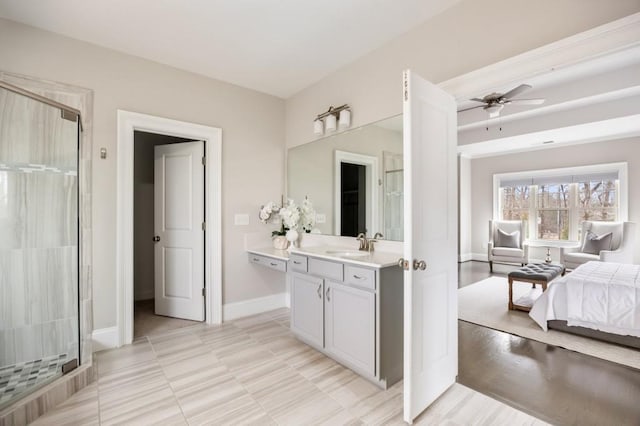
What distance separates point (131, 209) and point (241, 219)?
114 cm

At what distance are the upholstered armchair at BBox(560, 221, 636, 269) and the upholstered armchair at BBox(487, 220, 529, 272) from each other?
69cm

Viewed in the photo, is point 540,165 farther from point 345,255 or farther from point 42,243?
point 42,243

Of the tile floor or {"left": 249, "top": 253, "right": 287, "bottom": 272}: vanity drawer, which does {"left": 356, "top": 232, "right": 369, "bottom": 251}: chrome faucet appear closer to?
{"left": 249, "top": 253, "right": 287, "bottom": 272}: vanity drawer

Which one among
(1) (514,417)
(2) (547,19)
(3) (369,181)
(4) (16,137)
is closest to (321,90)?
(3) (369,181)

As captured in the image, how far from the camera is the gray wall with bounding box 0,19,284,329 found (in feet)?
8.32

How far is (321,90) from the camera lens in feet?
11.3

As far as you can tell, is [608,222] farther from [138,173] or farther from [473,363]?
[138,173]

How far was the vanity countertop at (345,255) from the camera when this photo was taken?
7.16 feet

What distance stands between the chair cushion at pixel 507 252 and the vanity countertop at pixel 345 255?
475 cm

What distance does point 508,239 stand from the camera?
6.54 meters

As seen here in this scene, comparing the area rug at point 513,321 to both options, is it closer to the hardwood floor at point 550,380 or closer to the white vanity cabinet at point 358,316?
the hardwood floor at point 550,380

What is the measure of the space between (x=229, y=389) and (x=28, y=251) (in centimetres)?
173

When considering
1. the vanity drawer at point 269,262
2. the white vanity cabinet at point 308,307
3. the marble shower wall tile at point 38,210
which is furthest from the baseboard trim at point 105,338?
the white vanity cabinet at point 308,307

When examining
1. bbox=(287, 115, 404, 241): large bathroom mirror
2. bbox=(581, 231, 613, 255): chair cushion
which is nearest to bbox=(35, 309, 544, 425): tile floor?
bbox=(287, 115, 404, 241): large bathroom mirror
